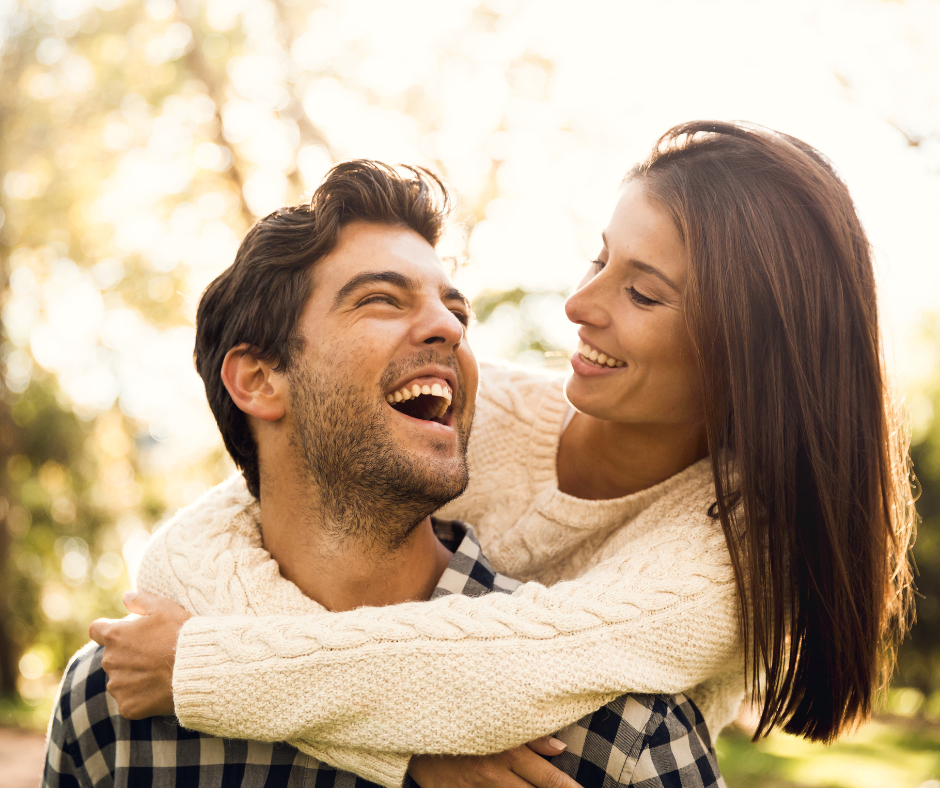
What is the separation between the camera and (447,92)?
8328mm

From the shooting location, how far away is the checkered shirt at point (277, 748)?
1.86 metres

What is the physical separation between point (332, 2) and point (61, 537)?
7189 mm

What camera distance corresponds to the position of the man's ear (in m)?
2.42

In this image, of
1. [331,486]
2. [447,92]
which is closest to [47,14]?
[447,92]

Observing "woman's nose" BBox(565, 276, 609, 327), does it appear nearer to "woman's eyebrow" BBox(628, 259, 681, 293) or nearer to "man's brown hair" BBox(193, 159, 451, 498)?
"woman's eyebrow" BBox(628, 259, 681, 293)

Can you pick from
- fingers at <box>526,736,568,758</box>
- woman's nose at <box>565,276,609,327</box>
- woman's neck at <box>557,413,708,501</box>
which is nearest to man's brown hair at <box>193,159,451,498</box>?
woman's nose at <box>565,276,609,327</box>

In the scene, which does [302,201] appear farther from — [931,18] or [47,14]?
[47,14]

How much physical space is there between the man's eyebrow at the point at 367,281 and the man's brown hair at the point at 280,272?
0.36 feet

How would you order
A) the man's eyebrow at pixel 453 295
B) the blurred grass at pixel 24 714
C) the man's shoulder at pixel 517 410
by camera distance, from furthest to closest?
the blurred grass at pixel 24 714 < the man's shoulder at pixel 517 410 < the man's eyebrow at pixel 453 295

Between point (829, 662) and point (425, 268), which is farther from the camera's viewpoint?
point (425, 268)

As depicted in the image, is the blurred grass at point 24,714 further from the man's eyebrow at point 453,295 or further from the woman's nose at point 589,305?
the woman's nose at point 589,305

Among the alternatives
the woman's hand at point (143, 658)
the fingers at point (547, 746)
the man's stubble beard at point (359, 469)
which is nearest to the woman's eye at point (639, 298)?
the man's stubble beard at point (359, 469)

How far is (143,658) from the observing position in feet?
6.82

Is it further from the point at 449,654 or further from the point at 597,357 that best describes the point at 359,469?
the point at 597,357
